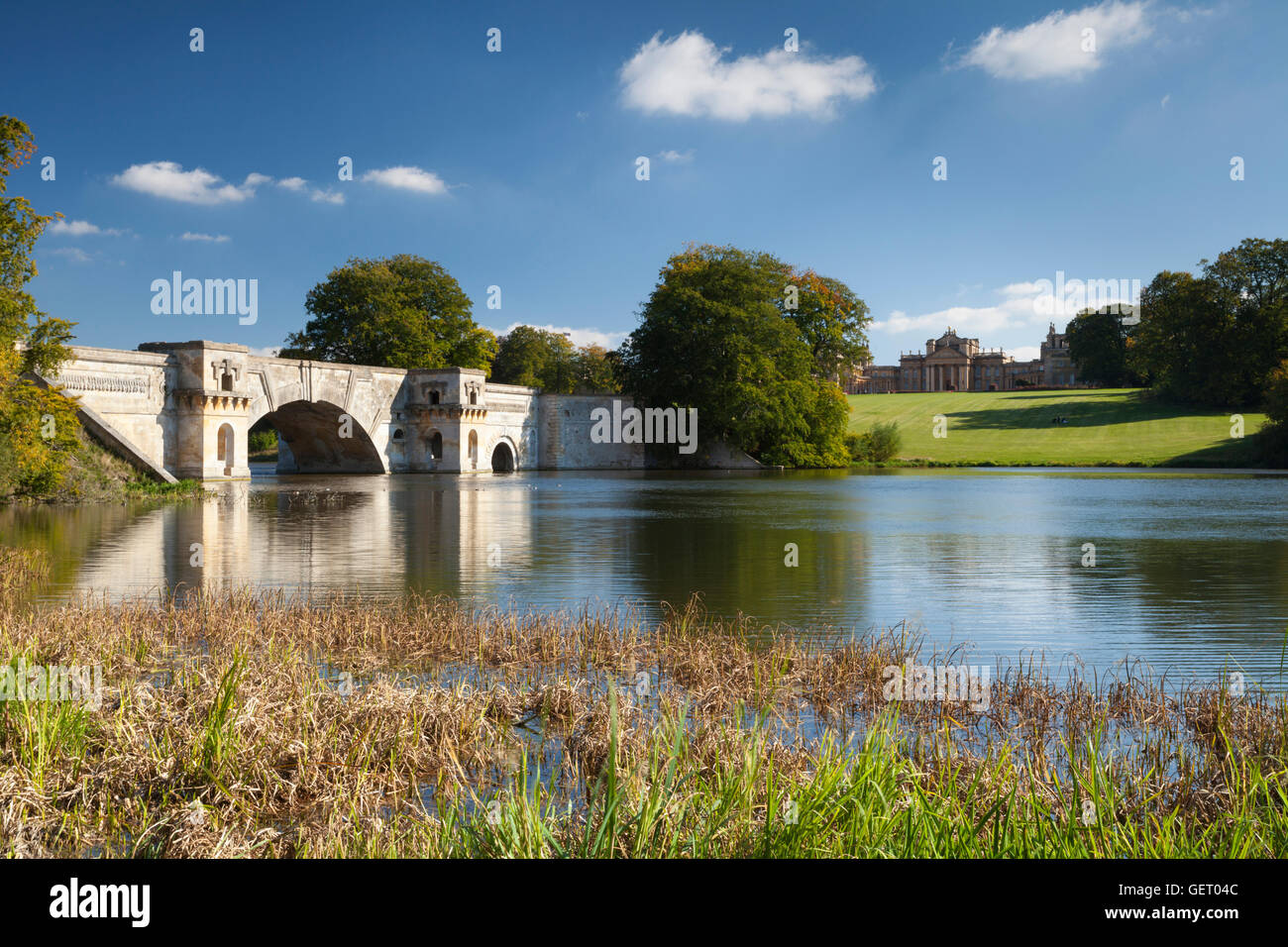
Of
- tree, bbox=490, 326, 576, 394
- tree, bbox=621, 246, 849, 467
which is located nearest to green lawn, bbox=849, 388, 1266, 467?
tree, bbox=621, 246, 849, 467

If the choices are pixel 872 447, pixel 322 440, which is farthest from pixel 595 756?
pixel 872 447

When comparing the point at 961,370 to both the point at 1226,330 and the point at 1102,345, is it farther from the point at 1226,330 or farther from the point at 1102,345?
the point at 1226,330

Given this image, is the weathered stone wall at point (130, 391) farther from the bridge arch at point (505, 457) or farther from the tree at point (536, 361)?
the tree at point (536, 361)

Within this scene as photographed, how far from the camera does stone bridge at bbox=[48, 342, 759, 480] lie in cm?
3981

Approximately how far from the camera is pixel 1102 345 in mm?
114000

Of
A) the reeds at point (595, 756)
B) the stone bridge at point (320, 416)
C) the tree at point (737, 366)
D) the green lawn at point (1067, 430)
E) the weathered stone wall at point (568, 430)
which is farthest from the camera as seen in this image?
the weathered stone wall at point (568, 430)

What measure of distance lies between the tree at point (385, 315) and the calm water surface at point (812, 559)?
102ft

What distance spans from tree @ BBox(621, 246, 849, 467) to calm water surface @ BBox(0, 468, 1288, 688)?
26552 millimetres

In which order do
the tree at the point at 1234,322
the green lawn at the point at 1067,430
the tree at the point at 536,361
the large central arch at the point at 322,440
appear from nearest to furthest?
the large central arch at the point at 322,440 < the green lawn at the point at 1067,430 < the tree at the point at 1234,322 < the tree at the point at 536,361

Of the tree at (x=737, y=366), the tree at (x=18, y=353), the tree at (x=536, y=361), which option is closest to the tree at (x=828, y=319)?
the tree at (x=737, y=366)

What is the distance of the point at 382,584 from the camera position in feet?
43.5

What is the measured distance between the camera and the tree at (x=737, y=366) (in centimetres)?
5891

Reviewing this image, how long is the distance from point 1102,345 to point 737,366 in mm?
73936
